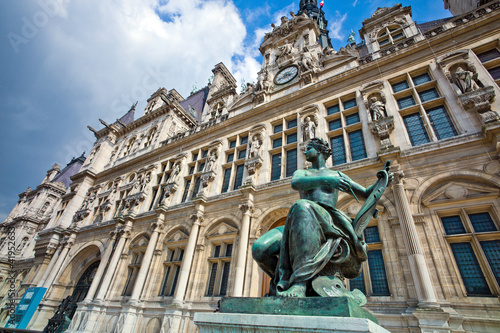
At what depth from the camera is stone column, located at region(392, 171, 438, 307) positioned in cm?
579

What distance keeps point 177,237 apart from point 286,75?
442 inches

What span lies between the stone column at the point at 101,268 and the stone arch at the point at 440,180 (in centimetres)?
1539

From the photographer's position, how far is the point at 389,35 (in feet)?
41.9

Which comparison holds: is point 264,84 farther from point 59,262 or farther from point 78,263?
point 59,262

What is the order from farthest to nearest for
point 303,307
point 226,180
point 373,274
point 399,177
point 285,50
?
point 285,50, point 226,180, point 399,177, point 373,274, point 303,307

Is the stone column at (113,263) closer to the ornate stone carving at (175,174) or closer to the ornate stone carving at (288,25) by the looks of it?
the ornate stone carving at (175,174)

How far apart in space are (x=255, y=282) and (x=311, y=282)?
709cm

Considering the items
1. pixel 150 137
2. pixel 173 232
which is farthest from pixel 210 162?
pixel 150 137

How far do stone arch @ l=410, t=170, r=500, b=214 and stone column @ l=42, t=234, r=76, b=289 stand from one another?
822 inches

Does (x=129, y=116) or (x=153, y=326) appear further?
(x=129, y=116)

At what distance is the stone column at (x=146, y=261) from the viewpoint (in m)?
11.2

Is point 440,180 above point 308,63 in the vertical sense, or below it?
below

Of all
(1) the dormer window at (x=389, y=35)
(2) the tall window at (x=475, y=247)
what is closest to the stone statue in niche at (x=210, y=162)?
(2) the tall window at (x=475, y=247)

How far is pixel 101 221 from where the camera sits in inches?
693
